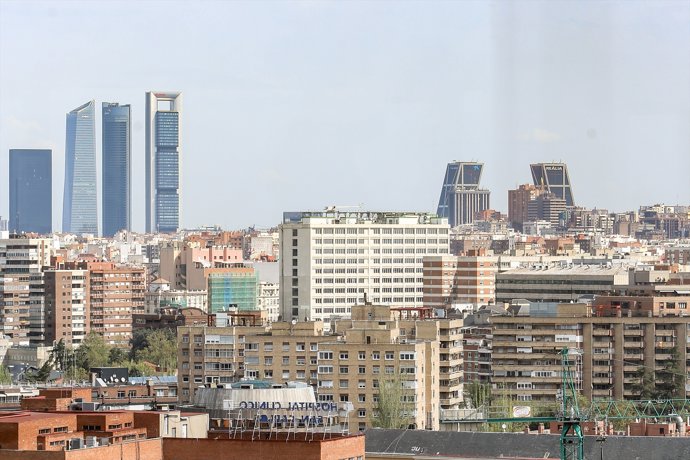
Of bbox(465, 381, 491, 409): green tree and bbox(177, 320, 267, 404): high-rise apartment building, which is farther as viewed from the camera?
bbox(465, 381, 491, 409): green tree

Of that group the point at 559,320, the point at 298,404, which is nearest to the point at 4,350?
the point at 559,320

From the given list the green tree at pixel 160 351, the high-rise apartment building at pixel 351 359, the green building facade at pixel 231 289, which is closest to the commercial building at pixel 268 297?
the green building facade at pixel 231 289

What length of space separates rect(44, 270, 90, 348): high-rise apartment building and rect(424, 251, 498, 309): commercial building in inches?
562

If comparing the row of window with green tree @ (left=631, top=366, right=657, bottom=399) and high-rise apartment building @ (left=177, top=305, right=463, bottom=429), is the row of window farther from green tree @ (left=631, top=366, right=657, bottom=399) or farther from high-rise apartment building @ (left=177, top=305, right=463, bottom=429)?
high-rise apartment building @ (left=177, top=305, right=463, bottom=429)

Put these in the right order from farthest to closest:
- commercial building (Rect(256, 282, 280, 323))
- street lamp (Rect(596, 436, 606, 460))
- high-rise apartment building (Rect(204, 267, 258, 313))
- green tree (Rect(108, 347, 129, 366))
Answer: commercial building (Rect(256, 282, 280, 323)) → high-rise apartment building (Rect(204, 267, 258, 313)) → green tree (Rect(108, 347, 129, 366)) → street lamp (Rect(596, 436, 606, 460))

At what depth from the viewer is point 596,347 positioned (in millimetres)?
60219

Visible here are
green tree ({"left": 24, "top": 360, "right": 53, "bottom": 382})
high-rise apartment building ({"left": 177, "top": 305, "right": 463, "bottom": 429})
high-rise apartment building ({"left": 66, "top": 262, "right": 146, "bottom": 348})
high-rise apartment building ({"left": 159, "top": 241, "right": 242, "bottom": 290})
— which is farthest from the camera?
high-rise apartment building ({"left": 159, "top": 241, "right": 242, "bottom": 290})

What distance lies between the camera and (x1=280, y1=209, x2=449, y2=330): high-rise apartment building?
86.9 m

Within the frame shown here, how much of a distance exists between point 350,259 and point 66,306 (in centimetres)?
1487

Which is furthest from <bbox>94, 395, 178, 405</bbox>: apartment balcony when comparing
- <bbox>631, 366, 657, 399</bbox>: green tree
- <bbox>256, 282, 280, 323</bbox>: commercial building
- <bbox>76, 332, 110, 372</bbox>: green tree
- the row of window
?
<bbox>256, 282, 280, 323</bbox>: commercial building

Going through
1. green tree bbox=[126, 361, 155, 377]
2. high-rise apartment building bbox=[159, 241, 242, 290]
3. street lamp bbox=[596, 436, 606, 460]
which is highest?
high-rise apartment building bbox=[159, 241, 242, 290]

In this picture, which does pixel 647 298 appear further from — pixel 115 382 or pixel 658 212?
pixel 658 212

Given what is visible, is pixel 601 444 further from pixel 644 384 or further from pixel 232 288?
pixel 232 288

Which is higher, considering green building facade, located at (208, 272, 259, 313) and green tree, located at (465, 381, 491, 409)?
green building facade, located at (208, 272, 259, 313)
